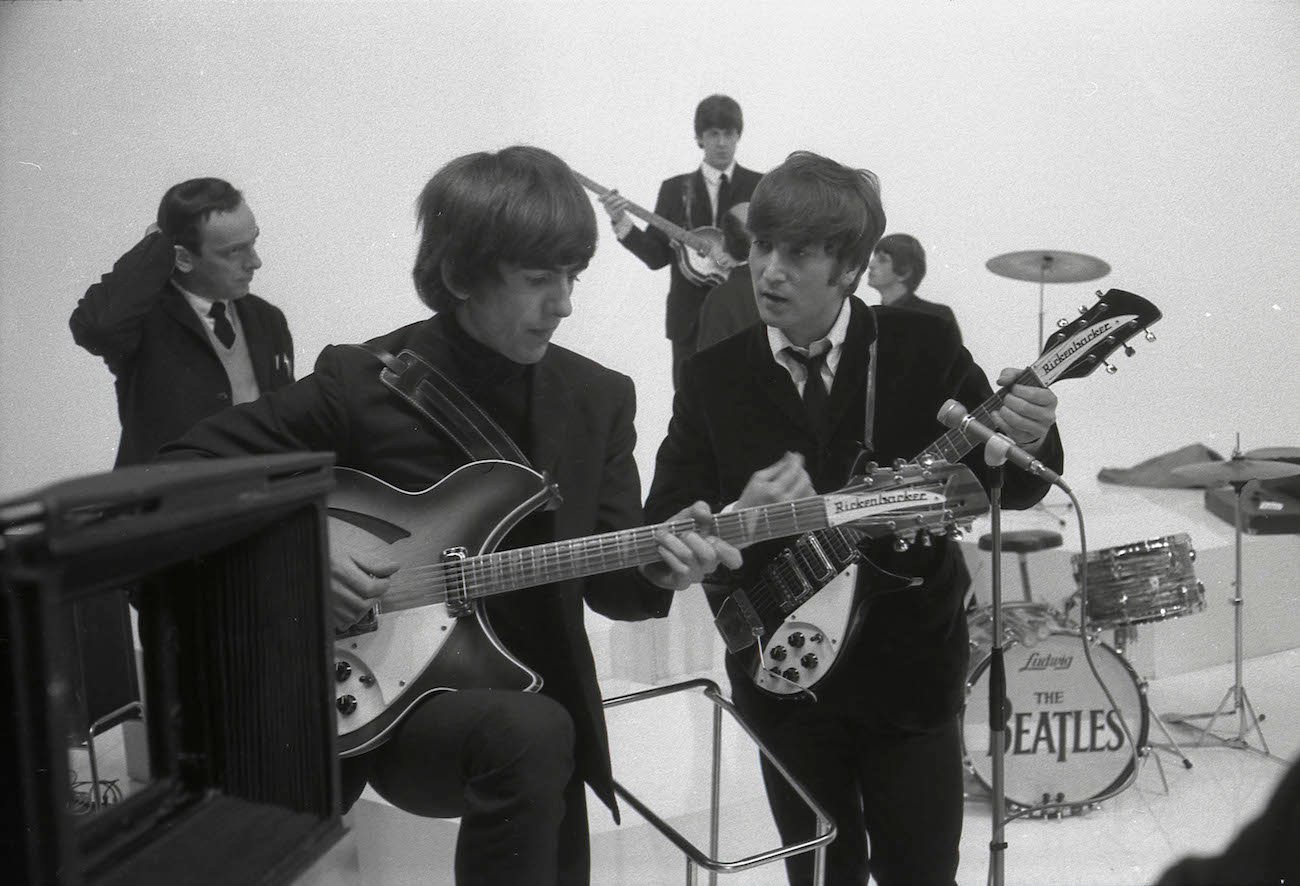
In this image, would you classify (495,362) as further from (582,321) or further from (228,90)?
(228,90)

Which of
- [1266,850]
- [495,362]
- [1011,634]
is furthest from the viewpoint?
[1011,634]

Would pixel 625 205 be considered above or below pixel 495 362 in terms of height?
above

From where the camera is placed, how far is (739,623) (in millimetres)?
2102

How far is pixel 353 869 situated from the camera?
2.65 meters

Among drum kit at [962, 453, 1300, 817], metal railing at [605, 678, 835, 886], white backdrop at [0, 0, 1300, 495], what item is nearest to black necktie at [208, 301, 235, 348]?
white backdrop at [0, 0, 1300, 495]

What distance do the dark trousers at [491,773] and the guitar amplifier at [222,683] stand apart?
47 centimetres

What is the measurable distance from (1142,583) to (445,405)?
2.20m

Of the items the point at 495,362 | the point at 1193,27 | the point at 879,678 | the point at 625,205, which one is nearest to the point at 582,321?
the point at 625,205

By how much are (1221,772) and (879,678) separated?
1796 millimetres

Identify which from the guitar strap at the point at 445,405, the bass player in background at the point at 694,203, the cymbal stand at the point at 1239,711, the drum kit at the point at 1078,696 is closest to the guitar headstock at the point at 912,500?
the guitar strap at the point at 445,405

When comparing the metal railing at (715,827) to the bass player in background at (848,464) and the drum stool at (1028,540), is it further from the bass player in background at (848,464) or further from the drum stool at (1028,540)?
the drum stool at (1028,540)

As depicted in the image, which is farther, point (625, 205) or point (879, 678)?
point (625, 205)

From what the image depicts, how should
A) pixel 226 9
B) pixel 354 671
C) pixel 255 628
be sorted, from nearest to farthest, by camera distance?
pixel 255 628 < pixel 354 671 < pixel 226 9

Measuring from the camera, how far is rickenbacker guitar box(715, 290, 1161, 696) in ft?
6.56
